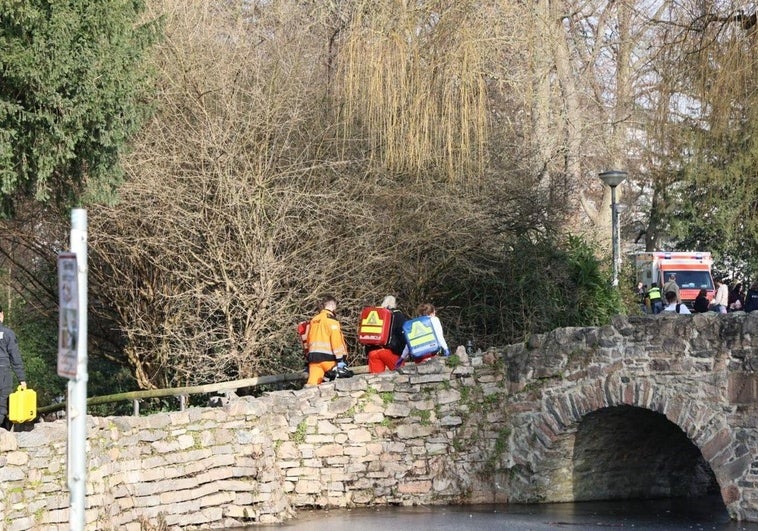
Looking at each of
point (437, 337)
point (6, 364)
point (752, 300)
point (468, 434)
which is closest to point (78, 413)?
point (6, 364)

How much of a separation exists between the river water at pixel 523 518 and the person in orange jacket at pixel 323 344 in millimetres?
1823

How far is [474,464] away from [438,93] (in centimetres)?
517

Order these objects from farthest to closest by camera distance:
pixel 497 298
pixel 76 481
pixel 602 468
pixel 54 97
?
1. pixel 497 298
2. pixel 602 468
3. pixel 54 97
4. pixel 76 481

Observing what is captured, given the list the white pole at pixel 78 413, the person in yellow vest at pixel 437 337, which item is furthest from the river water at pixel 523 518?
the white pole at pixel 78 413

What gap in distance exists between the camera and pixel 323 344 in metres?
15.9

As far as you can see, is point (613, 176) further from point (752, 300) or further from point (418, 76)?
point (418, 76)

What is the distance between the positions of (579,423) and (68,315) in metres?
10.7

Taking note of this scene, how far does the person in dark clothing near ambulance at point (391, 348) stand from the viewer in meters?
16.3

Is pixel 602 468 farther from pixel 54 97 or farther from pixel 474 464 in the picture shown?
pixel 54 97

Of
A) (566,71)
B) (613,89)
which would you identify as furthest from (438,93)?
(613,89)

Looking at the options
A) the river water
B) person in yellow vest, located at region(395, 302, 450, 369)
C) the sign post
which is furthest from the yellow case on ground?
the sign post

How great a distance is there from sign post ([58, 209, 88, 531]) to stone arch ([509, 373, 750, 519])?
988cm

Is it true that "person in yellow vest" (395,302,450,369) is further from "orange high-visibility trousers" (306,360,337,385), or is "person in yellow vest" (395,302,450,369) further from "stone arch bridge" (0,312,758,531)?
"orange high-visibility trousers" (306,360,337,385)

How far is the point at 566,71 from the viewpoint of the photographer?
24.5m
